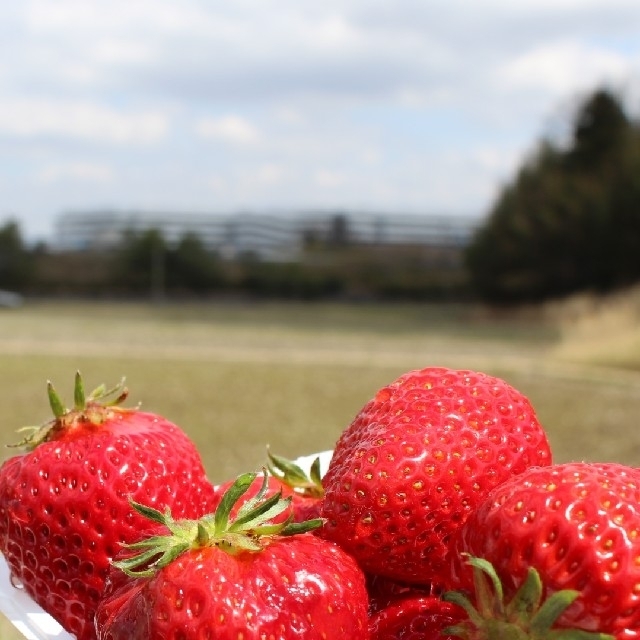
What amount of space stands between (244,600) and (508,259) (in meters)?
25.4

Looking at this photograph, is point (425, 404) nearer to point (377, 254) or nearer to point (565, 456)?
point (565, 456)

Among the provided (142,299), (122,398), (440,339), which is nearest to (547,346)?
(440,339)

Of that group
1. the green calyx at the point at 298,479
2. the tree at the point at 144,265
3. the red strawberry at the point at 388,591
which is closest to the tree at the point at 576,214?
the tree at the point at 144,265

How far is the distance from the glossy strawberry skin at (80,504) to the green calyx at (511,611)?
1.51ft

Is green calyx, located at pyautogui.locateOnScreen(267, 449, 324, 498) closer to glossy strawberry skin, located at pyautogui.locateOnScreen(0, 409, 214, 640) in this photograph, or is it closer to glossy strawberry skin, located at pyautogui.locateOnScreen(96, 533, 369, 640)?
glossy strawberry skin, located at pyautogui.locateOnScreen(0, 409, 214, 640)

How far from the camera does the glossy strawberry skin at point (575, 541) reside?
2.82 feet

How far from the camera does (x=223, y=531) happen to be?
98 cm

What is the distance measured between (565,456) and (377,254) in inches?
1215

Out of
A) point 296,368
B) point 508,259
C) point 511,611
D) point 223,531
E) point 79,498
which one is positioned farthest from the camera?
point 508,259

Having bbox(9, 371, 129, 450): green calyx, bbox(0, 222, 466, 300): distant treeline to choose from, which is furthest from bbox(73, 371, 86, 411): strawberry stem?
bbox(0, 222, 466, 300): distant treeline

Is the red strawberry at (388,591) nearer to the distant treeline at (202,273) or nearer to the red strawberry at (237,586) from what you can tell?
the red strawberry at (237,586)

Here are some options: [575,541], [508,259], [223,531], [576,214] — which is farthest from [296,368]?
[508,259]

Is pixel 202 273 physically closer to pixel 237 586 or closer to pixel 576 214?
pixel 576 214

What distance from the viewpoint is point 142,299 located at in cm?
3422
